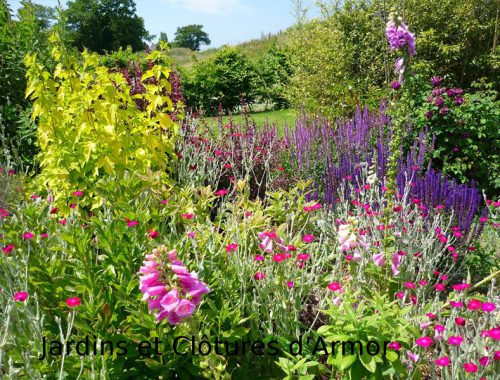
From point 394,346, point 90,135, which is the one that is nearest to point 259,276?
point 394,346

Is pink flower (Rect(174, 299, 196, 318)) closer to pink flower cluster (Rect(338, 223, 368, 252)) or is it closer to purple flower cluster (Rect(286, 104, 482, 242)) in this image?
pink flower cluster (Rect(338, 223, 368, 252))

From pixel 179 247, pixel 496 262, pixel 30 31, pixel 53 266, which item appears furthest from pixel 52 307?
pixel 30 31

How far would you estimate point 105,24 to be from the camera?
5303 cm

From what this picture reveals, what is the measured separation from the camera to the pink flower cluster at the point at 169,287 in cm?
120

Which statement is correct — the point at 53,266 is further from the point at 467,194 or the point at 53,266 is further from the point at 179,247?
the point at 467,194

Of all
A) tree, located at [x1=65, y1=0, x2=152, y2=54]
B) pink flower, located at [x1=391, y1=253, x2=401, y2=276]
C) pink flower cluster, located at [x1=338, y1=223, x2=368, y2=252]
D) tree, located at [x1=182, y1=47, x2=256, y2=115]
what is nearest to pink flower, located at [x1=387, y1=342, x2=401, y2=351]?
pink flower cluster, located at [x1=338, y1=223, x2=368, y2=252]

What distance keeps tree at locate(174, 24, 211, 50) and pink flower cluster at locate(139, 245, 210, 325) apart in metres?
95.9

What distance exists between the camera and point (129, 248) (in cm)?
182

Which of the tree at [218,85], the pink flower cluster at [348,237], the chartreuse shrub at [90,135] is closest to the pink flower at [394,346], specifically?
the pink flower cluster at [348,237]

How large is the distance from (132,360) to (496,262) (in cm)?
238

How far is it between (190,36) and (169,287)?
98272mm

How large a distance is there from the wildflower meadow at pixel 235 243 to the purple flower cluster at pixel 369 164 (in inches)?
0.9

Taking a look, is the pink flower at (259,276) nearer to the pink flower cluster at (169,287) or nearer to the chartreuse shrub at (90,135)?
the pink flower cluster at (169,287)

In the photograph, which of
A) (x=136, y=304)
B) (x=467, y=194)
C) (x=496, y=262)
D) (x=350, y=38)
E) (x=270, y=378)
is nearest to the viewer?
(x=136, y=304)
